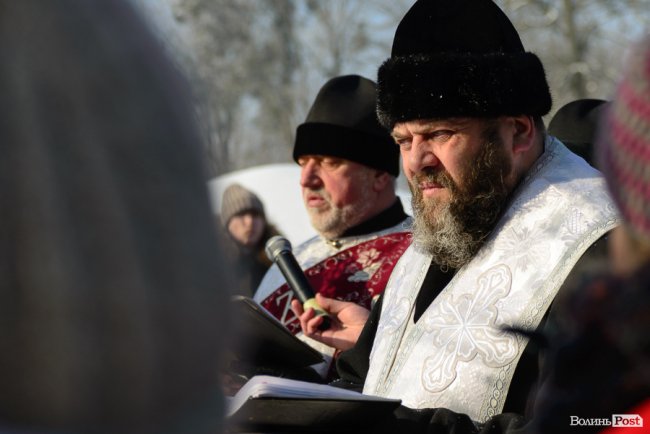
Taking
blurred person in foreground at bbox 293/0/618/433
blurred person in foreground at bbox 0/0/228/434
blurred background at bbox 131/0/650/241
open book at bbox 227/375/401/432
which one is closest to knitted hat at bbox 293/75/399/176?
blurred person in foreground at bbox 293/0/618/433

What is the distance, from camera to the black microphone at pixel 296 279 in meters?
3.89

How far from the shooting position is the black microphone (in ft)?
12.8

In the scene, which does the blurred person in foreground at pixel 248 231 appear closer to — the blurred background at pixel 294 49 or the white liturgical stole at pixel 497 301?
the white liturgical stole at pixel 497 301

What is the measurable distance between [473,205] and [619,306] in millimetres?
2048

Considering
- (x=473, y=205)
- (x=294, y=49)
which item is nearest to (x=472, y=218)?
(x=473, y=205)

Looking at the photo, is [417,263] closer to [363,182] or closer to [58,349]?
[363,182]

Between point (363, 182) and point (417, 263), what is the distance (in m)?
1.47

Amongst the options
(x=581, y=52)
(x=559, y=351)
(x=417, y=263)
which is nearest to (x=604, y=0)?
(x=581, y=52)

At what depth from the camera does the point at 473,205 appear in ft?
10.9

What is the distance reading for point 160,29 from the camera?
1.01 m

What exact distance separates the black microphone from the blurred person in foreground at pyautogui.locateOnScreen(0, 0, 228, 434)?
2914 millimetres

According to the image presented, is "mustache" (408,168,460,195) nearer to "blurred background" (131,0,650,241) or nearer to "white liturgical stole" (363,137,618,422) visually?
"white liturgical stole" (363,137,618,422)

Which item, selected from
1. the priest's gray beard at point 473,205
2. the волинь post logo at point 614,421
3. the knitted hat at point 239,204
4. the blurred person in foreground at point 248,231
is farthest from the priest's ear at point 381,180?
the волинь post logo at point 614,421

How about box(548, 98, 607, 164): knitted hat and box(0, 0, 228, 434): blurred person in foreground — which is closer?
box(0, 0, 228, 434): blurred person in foreground
